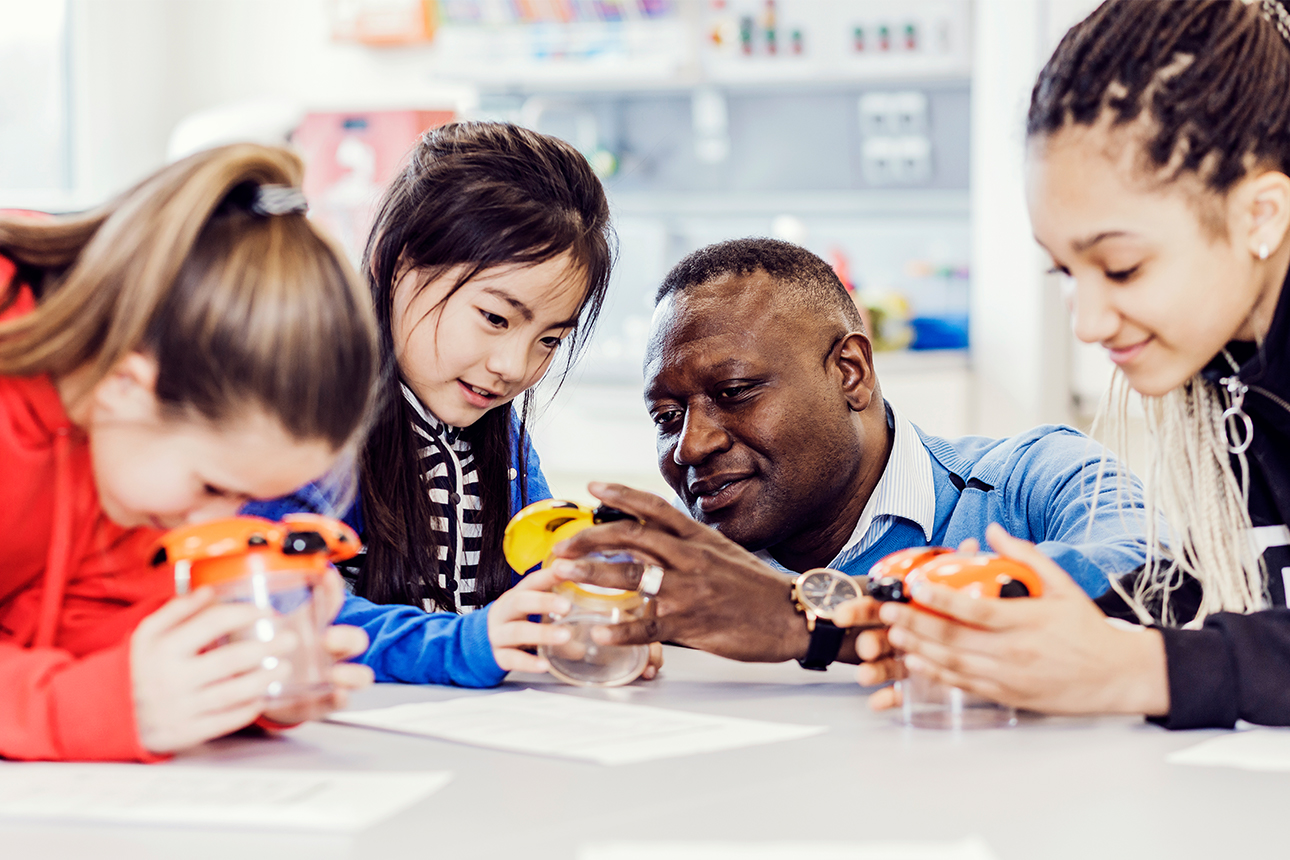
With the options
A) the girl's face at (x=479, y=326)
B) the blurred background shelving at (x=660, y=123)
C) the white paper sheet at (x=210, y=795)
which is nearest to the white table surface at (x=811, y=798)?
the white paper sheet at (x=210, y=795)

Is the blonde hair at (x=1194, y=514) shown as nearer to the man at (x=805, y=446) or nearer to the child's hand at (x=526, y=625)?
the man at (x=805, y=446)

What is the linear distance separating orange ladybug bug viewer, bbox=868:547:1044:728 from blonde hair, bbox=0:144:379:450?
43 centimetres

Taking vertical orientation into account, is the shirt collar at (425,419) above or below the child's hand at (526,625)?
above

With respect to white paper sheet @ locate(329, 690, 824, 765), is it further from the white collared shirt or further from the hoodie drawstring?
the white collared shirt

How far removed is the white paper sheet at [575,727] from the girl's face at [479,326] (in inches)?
17.1

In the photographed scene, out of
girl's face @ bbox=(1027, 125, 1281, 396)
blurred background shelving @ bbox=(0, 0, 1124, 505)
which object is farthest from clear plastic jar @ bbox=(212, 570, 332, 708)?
blurred background shelving @ bbox=(0, 0, 1124, 505)

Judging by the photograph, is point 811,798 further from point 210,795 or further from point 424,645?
point 424,645

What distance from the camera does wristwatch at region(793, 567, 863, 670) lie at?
112cm

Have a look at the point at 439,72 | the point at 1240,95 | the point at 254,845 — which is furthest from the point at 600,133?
the point at 254,845

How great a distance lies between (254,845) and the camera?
66cm

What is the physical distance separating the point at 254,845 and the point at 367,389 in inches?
13.0

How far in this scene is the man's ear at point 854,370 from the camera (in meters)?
1.55

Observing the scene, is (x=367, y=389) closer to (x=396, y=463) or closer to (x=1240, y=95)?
(x=396, y=463)

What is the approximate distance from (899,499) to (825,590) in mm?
388
